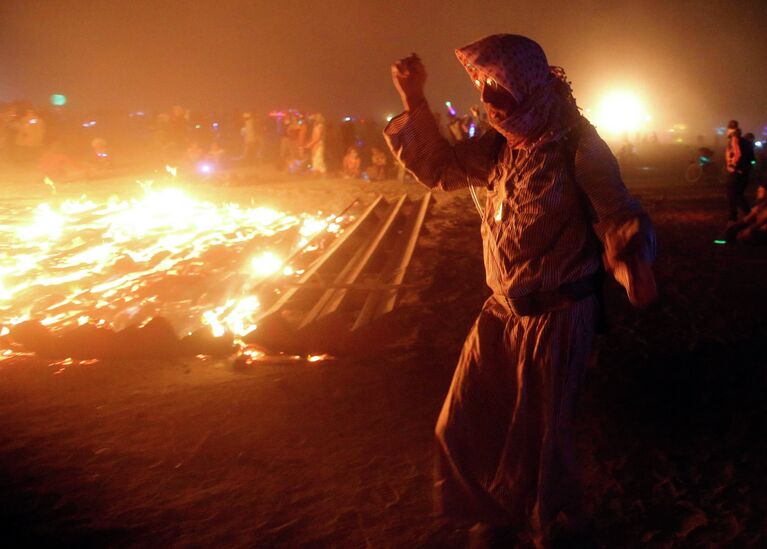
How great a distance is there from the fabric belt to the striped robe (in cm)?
2

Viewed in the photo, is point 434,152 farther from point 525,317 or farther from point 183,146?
point 183,146

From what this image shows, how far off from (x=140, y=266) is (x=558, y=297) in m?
6.06

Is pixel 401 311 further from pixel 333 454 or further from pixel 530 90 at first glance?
pixel 530 90

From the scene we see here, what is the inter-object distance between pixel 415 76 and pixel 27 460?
2843 millimetres

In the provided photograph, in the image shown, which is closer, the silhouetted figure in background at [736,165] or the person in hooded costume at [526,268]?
the person in hooded costume at [526,268]

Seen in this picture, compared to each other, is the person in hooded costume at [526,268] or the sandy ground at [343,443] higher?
the person in hooded costume at [526,268]

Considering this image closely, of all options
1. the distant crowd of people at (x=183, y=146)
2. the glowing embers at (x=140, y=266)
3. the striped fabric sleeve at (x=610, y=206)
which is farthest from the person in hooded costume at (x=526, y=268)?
the distant crowd of people at (x=183, y=146)

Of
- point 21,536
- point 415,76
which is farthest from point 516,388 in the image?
point 21,536

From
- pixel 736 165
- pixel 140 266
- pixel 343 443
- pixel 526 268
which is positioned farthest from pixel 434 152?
pixel 736 165

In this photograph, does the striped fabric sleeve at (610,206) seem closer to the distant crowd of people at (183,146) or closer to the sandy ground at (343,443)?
the sandy ground at (343,443)

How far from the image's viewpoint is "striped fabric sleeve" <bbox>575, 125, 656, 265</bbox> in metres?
1.68

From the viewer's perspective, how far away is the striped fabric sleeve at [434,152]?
7.23 ft

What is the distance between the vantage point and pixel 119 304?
217 inches

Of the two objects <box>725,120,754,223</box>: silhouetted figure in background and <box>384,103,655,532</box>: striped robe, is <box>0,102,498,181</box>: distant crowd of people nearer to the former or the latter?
<box>725,120,754,223</box>: silhouetted figure in background
